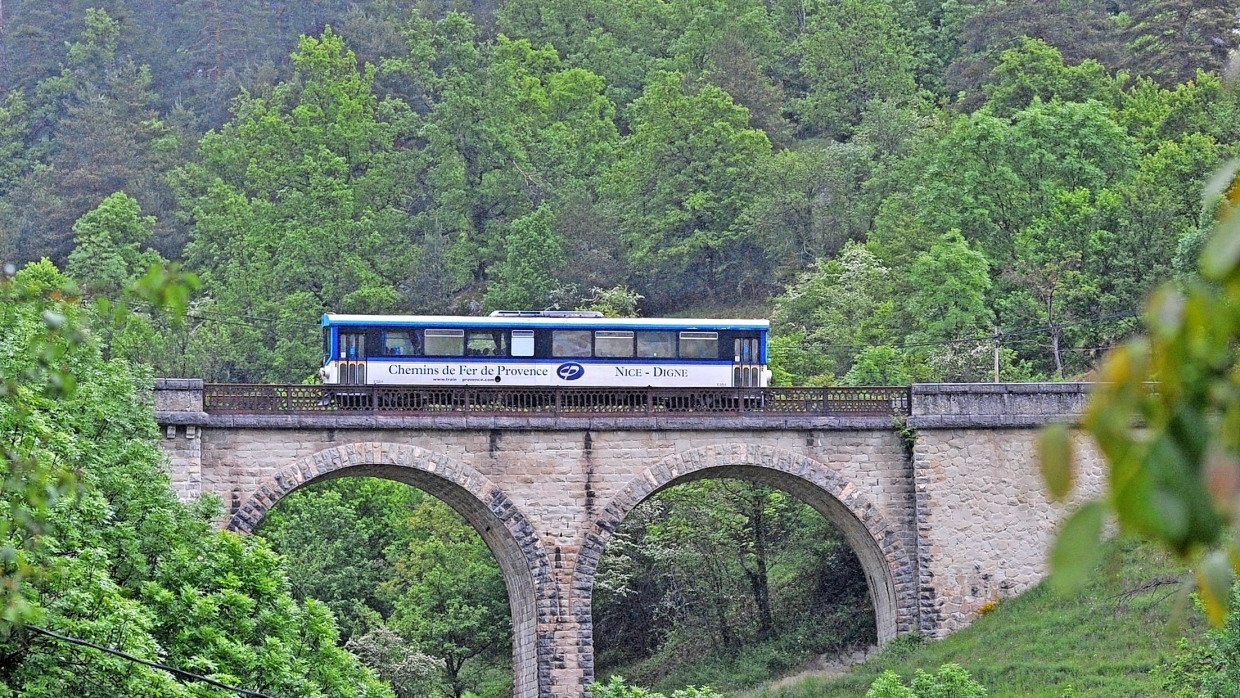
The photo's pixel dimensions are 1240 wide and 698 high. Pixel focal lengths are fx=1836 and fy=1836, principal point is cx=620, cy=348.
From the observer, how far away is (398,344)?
3447 centimetres

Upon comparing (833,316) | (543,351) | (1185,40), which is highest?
(1185,40)

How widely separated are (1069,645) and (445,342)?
12.6m

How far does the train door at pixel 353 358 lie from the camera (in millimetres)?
34344

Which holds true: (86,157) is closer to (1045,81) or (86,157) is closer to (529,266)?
(529,266)

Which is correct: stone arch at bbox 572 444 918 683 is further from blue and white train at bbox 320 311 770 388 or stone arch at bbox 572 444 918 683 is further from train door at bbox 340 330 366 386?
train door at bbox 340 330 366 386

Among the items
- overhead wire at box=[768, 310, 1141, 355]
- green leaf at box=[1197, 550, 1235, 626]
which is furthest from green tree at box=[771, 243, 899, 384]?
green leaf at box=[1197, 550, 1235, 626]

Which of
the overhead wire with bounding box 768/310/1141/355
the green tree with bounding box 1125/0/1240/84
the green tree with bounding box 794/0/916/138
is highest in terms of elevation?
the green tree with bounding box 794/0/916/138

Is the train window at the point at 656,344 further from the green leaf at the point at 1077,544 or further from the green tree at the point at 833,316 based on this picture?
the green leaf at the point at 1077,544

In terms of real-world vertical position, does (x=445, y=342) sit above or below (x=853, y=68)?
below

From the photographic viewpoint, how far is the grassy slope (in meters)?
28.9

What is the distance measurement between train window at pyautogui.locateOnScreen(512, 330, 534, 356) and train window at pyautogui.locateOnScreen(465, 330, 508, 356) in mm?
171

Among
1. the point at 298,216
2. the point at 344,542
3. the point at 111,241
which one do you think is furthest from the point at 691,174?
the point at 344,542

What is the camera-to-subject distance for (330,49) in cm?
8019

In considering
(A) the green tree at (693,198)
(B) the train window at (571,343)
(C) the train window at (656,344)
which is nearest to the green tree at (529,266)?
(A) the green tree at (693,198)
